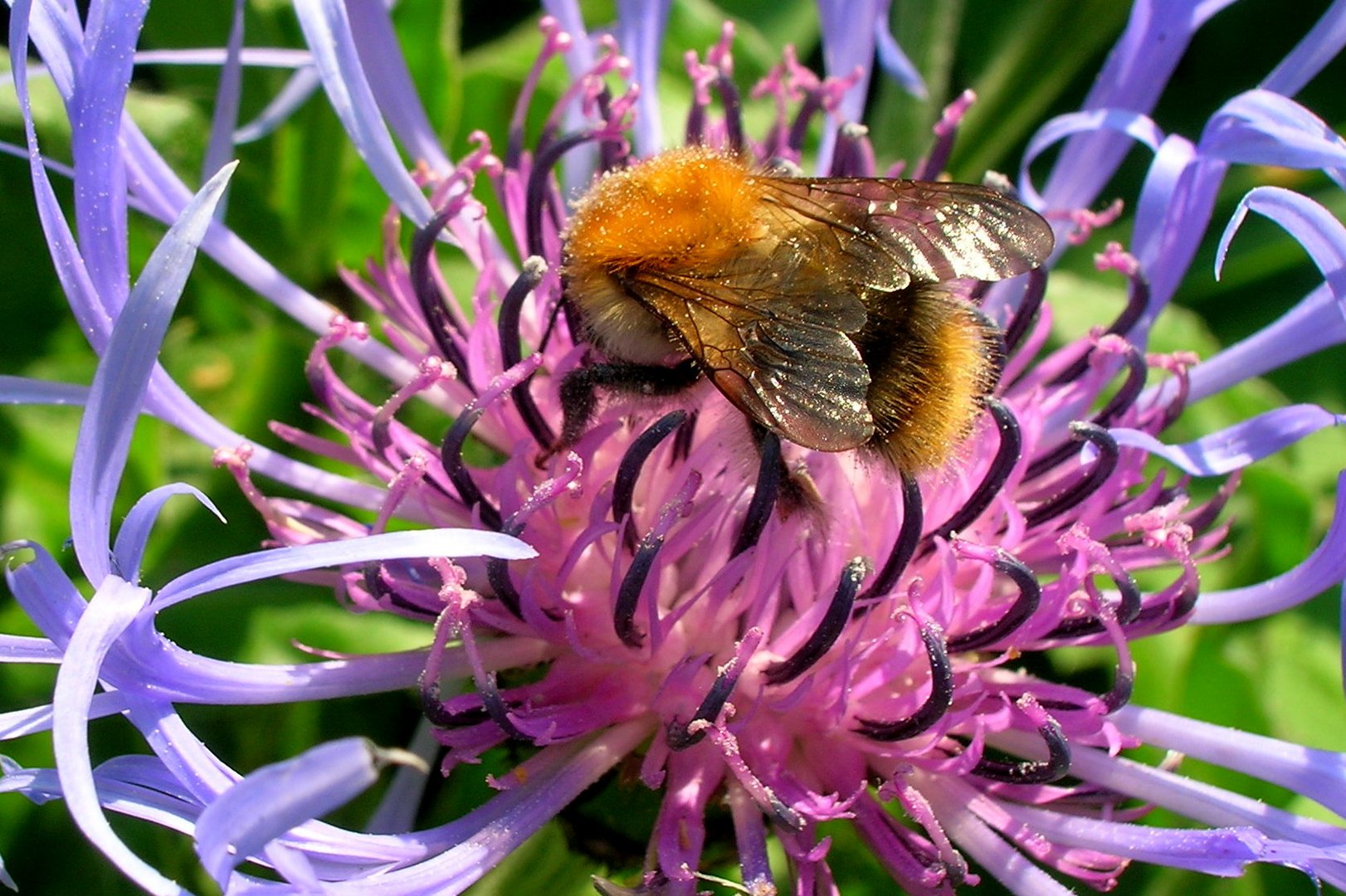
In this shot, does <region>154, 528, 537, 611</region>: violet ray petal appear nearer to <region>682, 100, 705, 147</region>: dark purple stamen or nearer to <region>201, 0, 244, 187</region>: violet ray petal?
<region>201, 0, 244, 187</region>: violet ray petal

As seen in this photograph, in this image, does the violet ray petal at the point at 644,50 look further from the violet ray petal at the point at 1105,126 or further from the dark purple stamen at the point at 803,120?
the violet ray petal at the point at 1105,126

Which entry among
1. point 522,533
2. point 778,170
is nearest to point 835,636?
point 522,533

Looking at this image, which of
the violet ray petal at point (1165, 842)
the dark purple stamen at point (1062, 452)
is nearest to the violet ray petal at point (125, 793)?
A: the violet ray petal at point (1165, 842)

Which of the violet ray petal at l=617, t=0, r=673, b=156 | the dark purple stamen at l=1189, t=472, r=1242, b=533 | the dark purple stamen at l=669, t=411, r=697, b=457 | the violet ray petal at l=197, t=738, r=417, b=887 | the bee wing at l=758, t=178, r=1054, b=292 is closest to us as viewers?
the violet ray petal at l=197, t=738, r=417, b=887

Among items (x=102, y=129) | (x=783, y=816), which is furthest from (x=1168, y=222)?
(x=102, y=129)

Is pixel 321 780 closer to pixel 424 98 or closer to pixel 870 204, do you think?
pixel 870 204

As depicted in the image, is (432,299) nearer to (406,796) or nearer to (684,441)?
(684,441)

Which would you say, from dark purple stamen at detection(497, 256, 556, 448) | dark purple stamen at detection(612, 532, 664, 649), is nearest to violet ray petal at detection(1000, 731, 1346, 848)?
dark purple stamen at detection(612, 532, 664, 649)
